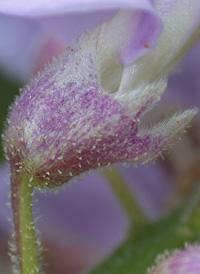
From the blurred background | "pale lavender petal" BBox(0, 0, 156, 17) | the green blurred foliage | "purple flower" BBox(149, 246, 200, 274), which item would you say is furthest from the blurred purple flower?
"pale lavender petal" BBox(0, 0, 156, 17)

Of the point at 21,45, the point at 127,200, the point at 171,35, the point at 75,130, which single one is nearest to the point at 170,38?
the point at 171,35

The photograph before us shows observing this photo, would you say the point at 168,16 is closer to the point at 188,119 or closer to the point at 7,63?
Result: the point at 188,119

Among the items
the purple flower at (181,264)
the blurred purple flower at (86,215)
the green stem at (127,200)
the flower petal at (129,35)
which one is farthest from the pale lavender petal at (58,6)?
the blurred purple flower at (86,215)

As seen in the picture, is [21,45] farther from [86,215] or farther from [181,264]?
[181,264]

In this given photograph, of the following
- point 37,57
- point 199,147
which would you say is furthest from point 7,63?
point 199,147

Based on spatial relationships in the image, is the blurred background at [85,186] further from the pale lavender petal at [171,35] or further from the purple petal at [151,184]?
the pale lavender petal at [171,35]
